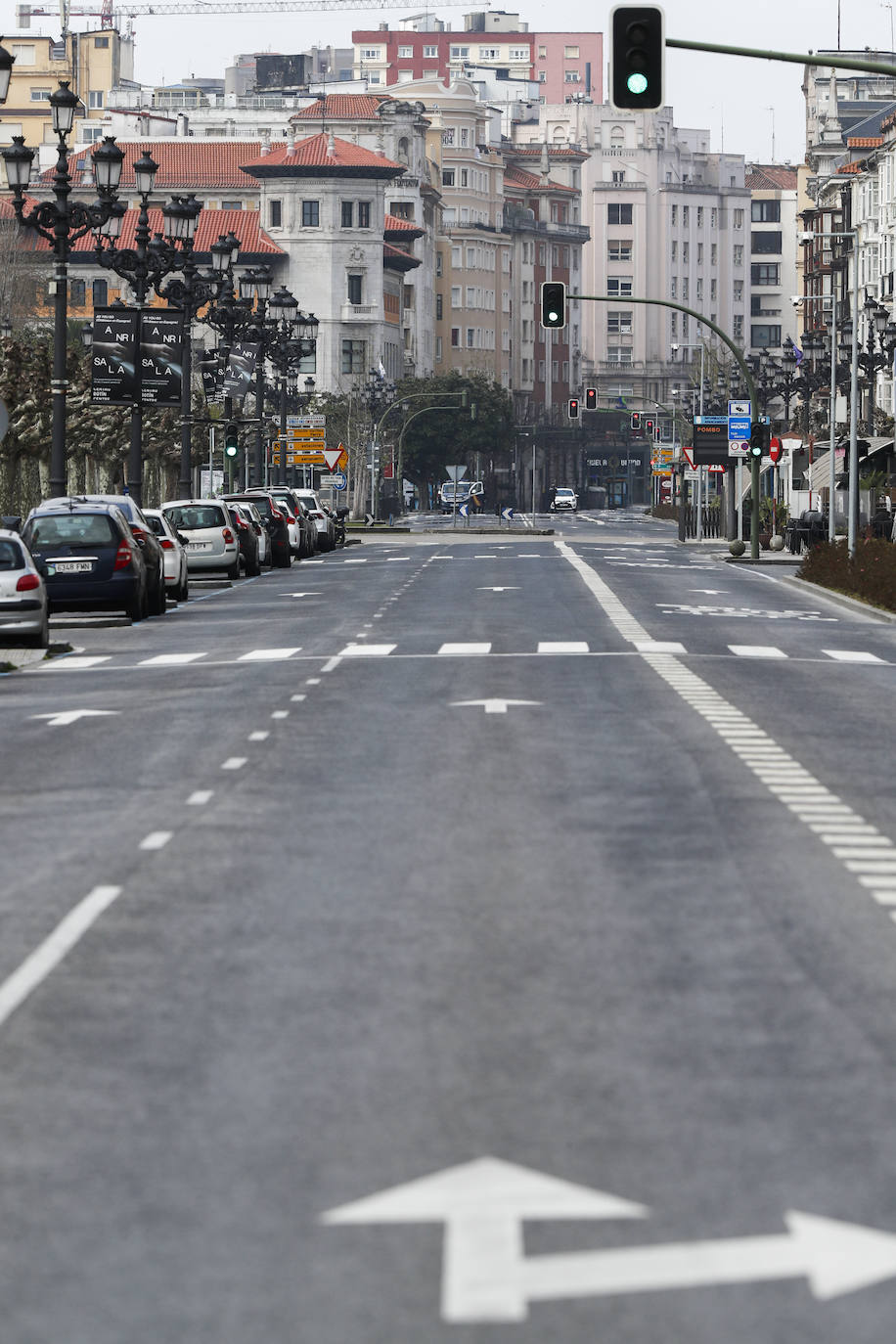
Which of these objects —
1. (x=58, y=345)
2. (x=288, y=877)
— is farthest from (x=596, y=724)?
(x=58, y=345)

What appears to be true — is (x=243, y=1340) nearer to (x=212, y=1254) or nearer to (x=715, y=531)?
(x=212, y=1254)

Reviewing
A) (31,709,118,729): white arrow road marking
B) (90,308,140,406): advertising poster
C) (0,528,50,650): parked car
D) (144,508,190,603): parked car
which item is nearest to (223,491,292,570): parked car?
(90,308,140,406): advertising poster

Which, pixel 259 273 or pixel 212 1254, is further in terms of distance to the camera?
pixel 259 273

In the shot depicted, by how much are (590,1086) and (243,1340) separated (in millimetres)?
2475

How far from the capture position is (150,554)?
38.9m

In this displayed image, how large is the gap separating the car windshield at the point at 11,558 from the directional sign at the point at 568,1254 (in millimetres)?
23615

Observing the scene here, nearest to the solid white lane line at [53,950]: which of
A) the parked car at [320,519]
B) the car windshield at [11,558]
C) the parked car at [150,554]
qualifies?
the car windshield at [11,558]

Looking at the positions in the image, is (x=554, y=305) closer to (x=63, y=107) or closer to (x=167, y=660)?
(x=63, y=107)

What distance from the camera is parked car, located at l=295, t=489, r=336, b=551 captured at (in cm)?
7412

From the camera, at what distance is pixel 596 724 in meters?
19.6

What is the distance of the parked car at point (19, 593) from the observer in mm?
29562

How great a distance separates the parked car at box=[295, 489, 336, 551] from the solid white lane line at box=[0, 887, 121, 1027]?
6203 cm

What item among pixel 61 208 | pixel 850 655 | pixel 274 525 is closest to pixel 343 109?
pixel 274 525

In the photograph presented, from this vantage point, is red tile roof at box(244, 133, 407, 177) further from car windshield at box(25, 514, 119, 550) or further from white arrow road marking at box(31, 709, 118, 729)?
white arrow road marking at box(31, 709, 118, 729)
